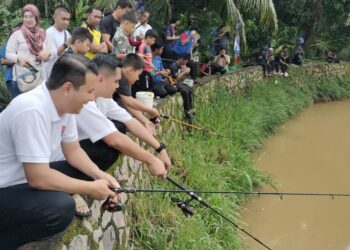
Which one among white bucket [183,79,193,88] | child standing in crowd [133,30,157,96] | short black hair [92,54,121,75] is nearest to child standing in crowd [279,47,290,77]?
white bucket [183,79,193,88]

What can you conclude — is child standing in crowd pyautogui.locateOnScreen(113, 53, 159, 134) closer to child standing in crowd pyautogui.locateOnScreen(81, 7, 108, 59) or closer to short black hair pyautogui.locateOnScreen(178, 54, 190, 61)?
child standing in crowd pyautogui.locateOnScreen(81, 7, 108, 59)

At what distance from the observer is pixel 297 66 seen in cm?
1331

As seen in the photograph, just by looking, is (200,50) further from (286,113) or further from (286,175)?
(286,175)

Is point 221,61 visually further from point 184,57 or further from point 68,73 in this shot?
point 68,73

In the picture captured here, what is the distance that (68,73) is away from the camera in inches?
78.0

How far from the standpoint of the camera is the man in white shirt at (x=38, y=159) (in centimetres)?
187

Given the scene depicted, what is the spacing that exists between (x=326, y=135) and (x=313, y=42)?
7.23 m

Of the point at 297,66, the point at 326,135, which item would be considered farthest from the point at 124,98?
the point at 297,66

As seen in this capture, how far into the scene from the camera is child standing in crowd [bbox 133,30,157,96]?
5.28 meters

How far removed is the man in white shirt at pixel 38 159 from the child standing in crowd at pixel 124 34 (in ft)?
9.30

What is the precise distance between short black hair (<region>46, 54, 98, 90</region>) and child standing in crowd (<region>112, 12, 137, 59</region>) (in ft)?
9.39

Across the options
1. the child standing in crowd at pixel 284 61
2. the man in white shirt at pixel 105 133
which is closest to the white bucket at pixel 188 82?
the man in white shirt at pixel 105 133

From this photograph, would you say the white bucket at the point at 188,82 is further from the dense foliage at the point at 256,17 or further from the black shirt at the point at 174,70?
the dense foliage at the point at 256,17

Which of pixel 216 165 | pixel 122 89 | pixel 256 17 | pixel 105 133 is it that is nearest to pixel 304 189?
pixel 216 165
